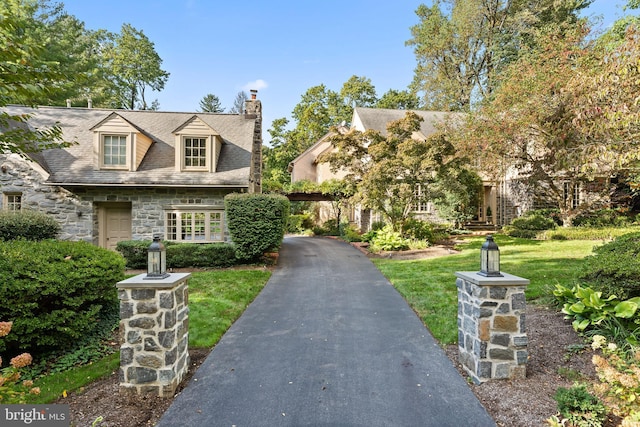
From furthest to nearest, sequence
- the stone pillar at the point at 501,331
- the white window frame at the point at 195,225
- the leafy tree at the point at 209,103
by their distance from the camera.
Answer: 1. the leafy tree at the point at 209,103
2. the white window frame at the point at 195,225
3. the stone pillar at the point at 501,331

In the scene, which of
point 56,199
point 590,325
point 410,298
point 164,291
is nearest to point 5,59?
point 164,291

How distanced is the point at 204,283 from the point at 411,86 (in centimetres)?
3017

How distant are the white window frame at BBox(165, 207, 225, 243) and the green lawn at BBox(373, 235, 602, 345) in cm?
628

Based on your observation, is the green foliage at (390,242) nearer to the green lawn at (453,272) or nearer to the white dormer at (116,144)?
the green lawn at (453,272)

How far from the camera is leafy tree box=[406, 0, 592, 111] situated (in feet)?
74.1

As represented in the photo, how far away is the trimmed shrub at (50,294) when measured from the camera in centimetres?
359

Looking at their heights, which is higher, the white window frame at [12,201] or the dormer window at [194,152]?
the dormer window at [194,152]

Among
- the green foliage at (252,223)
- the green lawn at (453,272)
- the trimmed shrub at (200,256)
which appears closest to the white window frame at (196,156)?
the green foliage at (252,223)

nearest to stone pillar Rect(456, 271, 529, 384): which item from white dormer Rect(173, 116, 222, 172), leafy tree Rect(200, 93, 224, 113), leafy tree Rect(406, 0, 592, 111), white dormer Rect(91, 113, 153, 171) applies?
white dormer Rect(173, 116, 222, 172)

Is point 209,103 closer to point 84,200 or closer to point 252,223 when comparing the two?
point 84,200

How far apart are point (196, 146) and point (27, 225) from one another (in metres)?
6.14

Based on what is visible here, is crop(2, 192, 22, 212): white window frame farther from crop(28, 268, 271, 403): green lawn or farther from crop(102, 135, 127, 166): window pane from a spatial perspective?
crop(28, 268, 271, 403): green lawn

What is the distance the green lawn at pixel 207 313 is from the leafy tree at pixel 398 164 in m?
5.96

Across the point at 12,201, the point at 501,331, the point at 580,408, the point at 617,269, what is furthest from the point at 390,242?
the point at 12,201
